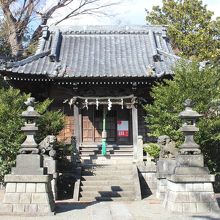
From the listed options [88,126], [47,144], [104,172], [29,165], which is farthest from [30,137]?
[88,126]

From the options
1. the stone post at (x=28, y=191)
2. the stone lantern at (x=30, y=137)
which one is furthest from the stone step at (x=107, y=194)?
the stone lantern at (x=30, y=137)

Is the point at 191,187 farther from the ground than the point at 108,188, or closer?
farther from the ground

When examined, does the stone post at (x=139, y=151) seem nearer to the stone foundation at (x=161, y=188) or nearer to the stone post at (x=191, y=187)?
the stone foundation at (x=161, y=188)

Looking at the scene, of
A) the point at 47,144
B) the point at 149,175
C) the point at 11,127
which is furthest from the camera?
the point at 149,175

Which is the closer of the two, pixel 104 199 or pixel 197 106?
pixel 104 199

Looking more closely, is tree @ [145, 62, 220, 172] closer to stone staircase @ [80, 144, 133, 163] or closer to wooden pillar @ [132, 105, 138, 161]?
wooden pillar @ [132, 105, 138, 161]

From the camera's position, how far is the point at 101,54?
21.2 m

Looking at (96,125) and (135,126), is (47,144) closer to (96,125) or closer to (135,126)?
(135,126)

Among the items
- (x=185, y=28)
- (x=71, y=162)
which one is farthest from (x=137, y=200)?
(x=185, y=28)

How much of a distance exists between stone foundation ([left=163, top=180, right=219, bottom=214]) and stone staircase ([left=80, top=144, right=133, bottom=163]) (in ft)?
28.0

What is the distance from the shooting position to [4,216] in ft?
32.1

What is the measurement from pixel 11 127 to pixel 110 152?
20.6 ft

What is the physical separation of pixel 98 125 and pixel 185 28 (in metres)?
16.7

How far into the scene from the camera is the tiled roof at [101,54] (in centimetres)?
1842
